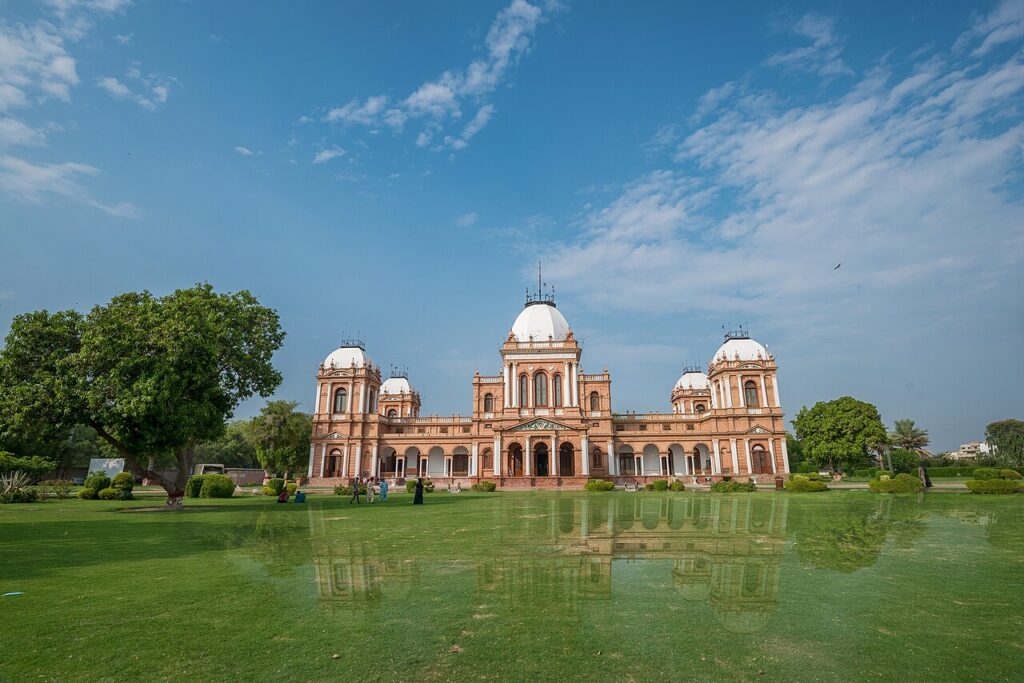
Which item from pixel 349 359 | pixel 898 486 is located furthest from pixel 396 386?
pixel 898 486

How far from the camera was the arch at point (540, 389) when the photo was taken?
53.0 meters

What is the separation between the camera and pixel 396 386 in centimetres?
7644

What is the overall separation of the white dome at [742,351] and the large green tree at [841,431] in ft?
29.2

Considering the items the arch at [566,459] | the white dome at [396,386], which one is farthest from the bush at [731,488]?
the white dome at [396,386]

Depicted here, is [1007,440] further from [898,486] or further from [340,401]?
[340,401]

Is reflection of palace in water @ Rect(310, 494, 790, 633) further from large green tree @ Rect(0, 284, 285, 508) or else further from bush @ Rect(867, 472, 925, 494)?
bush @ Rect(867, 472, 925, 494)

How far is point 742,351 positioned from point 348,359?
44306mm

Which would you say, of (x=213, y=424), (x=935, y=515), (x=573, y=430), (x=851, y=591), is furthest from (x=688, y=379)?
(x=851, y=591)

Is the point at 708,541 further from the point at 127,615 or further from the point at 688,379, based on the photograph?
the point at 688,379

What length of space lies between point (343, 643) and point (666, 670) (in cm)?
351

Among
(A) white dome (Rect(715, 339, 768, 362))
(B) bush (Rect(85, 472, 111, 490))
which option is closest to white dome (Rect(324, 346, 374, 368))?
(B) bush (Rect(85, 472, 111, 490))

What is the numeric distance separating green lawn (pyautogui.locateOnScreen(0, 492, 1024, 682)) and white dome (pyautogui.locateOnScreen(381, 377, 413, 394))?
61.3 meters

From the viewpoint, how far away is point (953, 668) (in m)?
5.11

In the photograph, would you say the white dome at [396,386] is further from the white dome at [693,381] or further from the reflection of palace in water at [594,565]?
the reflection of palace in water at [594,565]
